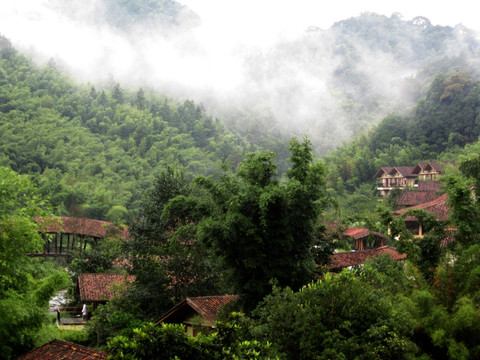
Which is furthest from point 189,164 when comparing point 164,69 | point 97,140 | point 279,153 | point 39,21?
point 39,21

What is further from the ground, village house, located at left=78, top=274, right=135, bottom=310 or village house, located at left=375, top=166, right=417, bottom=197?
village house, located at left=375, top=166, right=417, bottom=197

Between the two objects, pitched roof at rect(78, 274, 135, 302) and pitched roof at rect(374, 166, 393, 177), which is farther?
pitched roof at rect(374, 166, 393, 177)

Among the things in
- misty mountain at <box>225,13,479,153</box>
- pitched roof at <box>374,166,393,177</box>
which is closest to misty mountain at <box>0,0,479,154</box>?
misty mountain at <box>225,13,479,153</box>

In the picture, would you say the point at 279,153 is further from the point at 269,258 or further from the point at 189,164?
the point at 269,258

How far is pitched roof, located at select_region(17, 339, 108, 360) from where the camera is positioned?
11.3m

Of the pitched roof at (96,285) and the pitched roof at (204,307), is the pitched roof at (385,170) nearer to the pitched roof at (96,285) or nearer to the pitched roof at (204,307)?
the pitched roof at (96,285)

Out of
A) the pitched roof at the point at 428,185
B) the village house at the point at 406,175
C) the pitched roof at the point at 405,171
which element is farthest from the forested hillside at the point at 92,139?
the pitched roof at the point at 428,185

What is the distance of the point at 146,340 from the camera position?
708cm

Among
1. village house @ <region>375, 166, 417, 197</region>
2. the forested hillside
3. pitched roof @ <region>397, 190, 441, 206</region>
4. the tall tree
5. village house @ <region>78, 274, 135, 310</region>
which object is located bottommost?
village house @ <region>78, 274, 135, 310</region>

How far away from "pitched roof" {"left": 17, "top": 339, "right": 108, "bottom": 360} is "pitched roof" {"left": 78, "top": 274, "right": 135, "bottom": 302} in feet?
47.0

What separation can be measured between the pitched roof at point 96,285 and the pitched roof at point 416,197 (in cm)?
2708

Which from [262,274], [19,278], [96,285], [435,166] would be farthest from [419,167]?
[19,278]

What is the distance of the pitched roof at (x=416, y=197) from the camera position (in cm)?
4481

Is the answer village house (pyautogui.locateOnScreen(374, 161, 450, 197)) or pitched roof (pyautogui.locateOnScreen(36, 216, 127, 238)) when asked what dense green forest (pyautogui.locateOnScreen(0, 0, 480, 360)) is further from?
village house (pyautogui.locateOnScreen(374, 161, 450, 197))
